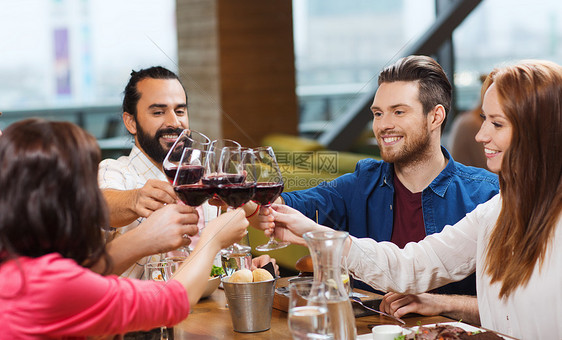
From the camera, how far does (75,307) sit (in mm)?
982

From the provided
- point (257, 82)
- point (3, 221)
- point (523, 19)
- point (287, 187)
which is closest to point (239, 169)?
point (3, 221)

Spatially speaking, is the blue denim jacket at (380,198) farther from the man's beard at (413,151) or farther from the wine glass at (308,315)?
the wine glass at (308,315)

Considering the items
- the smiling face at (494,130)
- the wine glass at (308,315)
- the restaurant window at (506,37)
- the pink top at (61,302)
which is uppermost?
the restaurant window at (506,37)

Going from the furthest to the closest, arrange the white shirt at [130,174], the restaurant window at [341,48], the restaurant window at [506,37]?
the restaurant window at [341,48], the restaurant window at [506,37], the white shirt at [130,174]

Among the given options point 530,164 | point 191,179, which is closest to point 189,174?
point 191,179

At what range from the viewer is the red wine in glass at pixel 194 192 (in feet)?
4.42

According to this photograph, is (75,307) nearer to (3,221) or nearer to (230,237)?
(3,221)

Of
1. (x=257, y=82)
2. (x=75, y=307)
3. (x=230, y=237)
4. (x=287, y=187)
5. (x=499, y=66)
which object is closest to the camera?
(x=75, y=307)

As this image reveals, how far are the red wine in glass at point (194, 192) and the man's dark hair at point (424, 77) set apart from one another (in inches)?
40.4

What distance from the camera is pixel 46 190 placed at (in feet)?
3.23

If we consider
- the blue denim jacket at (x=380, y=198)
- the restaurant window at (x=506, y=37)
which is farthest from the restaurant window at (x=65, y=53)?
the blue denim jacket at (x=380, y=198)

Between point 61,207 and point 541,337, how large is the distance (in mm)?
1088

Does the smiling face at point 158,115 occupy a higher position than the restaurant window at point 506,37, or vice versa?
the restaurant window at point 506,37

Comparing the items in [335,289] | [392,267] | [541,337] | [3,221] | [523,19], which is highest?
[523,19]
